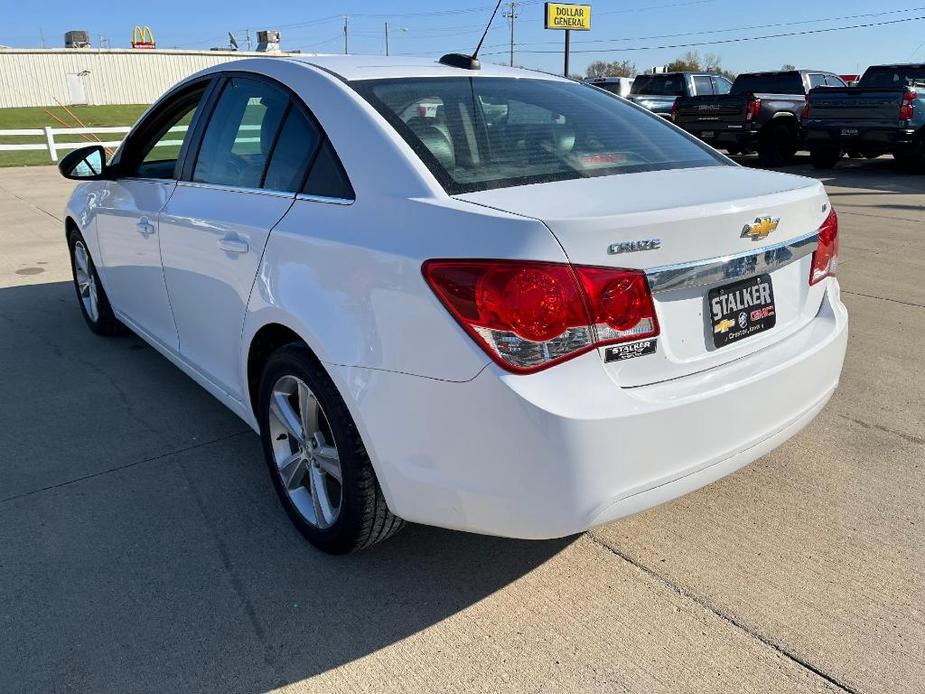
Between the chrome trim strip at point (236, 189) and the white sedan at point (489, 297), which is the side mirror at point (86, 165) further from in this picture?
the white sedan at point (489, 297)

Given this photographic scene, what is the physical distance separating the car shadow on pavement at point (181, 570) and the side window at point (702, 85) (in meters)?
18.2

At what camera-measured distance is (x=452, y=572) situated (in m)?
2.62

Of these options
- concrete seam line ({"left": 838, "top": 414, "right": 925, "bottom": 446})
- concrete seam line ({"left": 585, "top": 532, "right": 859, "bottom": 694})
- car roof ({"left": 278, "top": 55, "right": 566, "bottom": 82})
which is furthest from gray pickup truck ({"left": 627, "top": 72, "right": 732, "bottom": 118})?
concrete seam line ({"left": 585, "top": 532, "right": 859, "bottom": 694})

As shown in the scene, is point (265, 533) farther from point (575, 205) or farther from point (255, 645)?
point (575, 205)

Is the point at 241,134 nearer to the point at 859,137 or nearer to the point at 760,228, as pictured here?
the point at 760,228

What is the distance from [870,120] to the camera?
1421 cm

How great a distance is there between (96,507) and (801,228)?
281cm

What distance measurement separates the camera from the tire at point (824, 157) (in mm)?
15703

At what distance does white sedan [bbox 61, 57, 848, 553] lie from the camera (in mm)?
1943

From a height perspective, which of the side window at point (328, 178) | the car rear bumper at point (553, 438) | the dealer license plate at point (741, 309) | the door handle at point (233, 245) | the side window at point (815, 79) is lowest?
the car rear bumper at point (553, 438)

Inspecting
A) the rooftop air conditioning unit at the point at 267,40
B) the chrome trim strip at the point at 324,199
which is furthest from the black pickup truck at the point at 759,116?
the rooftop air conditioning unit at the point at 267,40

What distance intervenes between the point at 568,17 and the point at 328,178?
4171cm

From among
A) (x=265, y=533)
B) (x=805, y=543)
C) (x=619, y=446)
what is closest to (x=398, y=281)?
(x=619, y=446)

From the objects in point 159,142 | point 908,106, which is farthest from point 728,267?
point 908,106
